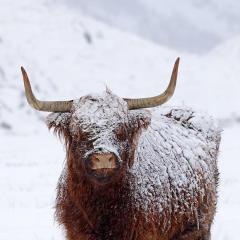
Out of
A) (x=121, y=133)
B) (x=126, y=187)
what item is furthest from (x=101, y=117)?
(x=126, y=187)

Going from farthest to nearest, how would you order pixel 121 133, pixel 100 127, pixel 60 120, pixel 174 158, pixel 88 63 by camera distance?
1. pixel 88 63
2. pixel 174 158
3. pixel 60 120
4. pixel 121 133
5. pixel 100 127

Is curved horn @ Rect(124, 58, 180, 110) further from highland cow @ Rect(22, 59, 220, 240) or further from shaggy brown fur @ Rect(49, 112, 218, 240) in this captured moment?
shaggy brown fur @ Rect(49, 112, 218, 240)

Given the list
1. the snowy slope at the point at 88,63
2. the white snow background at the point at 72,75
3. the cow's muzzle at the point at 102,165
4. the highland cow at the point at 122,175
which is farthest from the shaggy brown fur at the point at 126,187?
the snowy slope at the point at 88,63

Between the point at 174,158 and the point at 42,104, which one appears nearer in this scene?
the point at 42,104

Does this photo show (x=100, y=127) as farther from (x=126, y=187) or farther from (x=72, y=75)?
(x=72, y=75)

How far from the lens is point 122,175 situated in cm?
551

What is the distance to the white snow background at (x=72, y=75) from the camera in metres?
17.9

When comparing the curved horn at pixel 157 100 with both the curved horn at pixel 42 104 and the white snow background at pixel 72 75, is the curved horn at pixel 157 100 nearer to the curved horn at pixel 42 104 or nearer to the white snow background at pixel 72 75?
the curved horn at pixel 42 104

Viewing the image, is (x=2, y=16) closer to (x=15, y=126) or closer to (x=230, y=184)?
(x=15, y=126)

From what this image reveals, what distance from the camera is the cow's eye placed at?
5254 millimetres

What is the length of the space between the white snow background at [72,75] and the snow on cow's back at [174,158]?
5751 mm

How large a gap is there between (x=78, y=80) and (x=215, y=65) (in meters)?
16.0

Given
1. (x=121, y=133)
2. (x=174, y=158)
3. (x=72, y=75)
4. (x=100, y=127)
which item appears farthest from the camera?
(x=72, y=75)

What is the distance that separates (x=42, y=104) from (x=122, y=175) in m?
1.01
